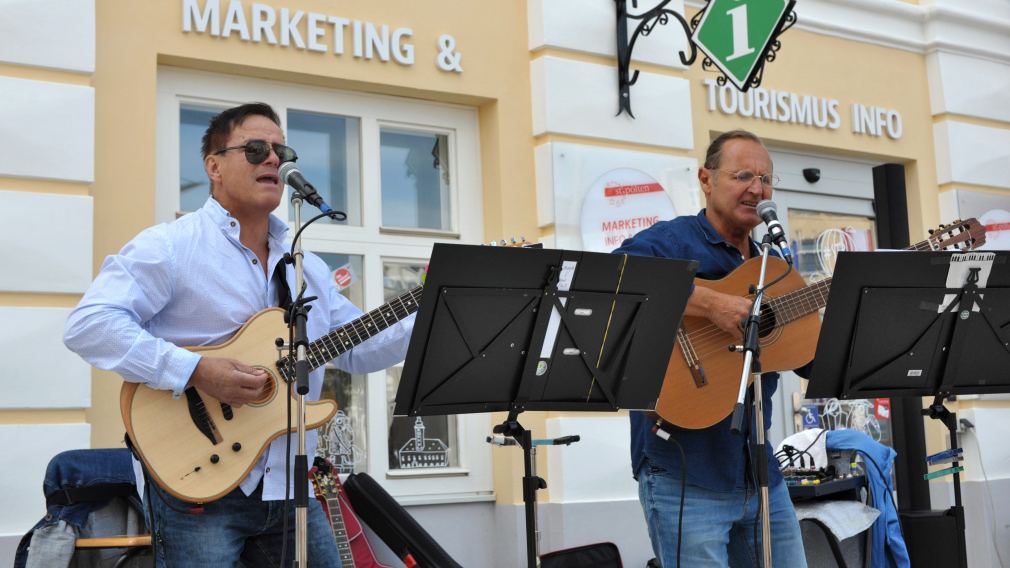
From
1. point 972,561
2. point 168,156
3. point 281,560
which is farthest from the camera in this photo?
point 972,561

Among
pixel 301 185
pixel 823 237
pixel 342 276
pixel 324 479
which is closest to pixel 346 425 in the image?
pixel 342 276

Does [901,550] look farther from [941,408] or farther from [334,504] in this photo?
[334,504]

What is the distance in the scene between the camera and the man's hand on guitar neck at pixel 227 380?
10.9ft

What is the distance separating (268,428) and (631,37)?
4057 millimetres

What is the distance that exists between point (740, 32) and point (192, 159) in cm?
299

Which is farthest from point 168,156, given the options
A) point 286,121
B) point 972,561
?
point 972,561

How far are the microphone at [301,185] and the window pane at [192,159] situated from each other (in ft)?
7.56

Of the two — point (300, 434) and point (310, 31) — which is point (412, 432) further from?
point (300, 434)

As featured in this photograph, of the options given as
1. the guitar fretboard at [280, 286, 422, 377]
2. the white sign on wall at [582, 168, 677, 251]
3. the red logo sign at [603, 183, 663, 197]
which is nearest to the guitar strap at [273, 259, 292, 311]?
the guitar fretboard at [280, 286, 422, 377]

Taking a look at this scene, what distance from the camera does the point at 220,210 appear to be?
3584 millimetres

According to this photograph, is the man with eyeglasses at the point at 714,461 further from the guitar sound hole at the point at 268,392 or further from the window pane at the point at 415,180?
the window pane at the point at 415,180

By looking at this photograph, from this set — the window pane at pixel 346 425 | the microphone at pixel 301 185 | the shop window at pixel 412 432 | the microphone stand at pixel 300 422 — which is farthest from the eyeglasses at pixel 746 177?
the window pane at pixel 346 425

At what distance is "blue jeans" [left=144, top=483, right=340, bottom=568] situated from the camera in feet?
10.7

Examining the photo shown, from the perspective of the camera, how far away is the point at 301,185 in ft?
11.0
